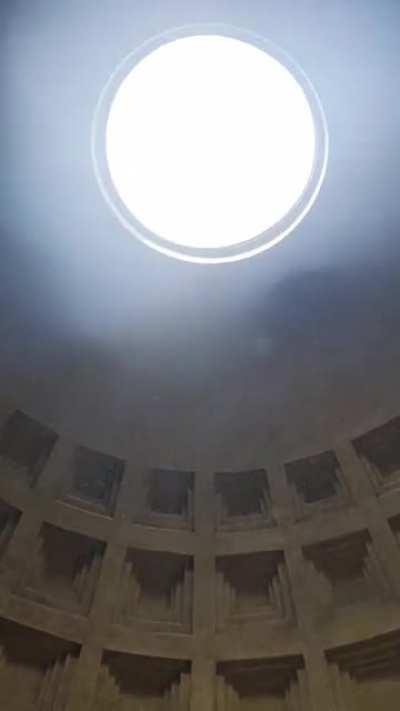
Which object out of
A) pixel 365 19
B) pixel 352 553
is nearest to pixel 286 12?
pixel 365 19

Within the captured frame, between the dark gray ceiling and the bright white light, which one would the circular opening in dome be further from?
the dark gray ceiling

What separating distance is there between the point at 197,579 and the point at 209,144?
4087 millimetres

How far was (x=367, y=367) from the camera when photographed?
346 inches

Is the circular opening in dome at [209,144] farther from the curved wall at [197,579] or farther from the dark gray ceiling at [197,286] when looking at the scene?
the curved wall at [197,579]

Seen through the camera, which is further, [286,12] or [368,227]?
[368,227]

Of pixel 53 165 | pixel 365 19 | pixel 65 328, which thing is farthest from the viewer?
pixel 65 328

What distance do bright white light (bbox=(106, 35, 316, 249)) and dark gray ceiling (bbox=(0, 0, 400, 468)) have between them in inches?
15.7

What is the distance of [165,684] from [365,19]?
18.8 ft

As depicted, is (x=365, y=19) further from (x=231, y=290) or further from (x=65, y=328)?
(x=65, y=328)

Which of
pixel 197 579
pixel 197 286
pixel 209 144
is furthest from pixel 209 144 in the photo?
pixel 197 579

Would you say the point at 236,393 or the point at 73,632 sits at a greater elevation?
the point at 236,393

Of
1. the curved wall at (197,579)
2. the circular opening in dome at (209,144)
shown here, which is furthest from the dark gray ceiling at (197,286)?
the curved wall at (197,579)

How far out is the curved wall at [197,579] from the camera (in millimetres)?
8016

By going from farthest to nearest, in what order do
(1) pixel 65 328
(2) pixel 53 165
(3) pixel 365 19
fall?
(1) pixel 65 328, (2) pixel 53 165, (3) pixel 365 19
